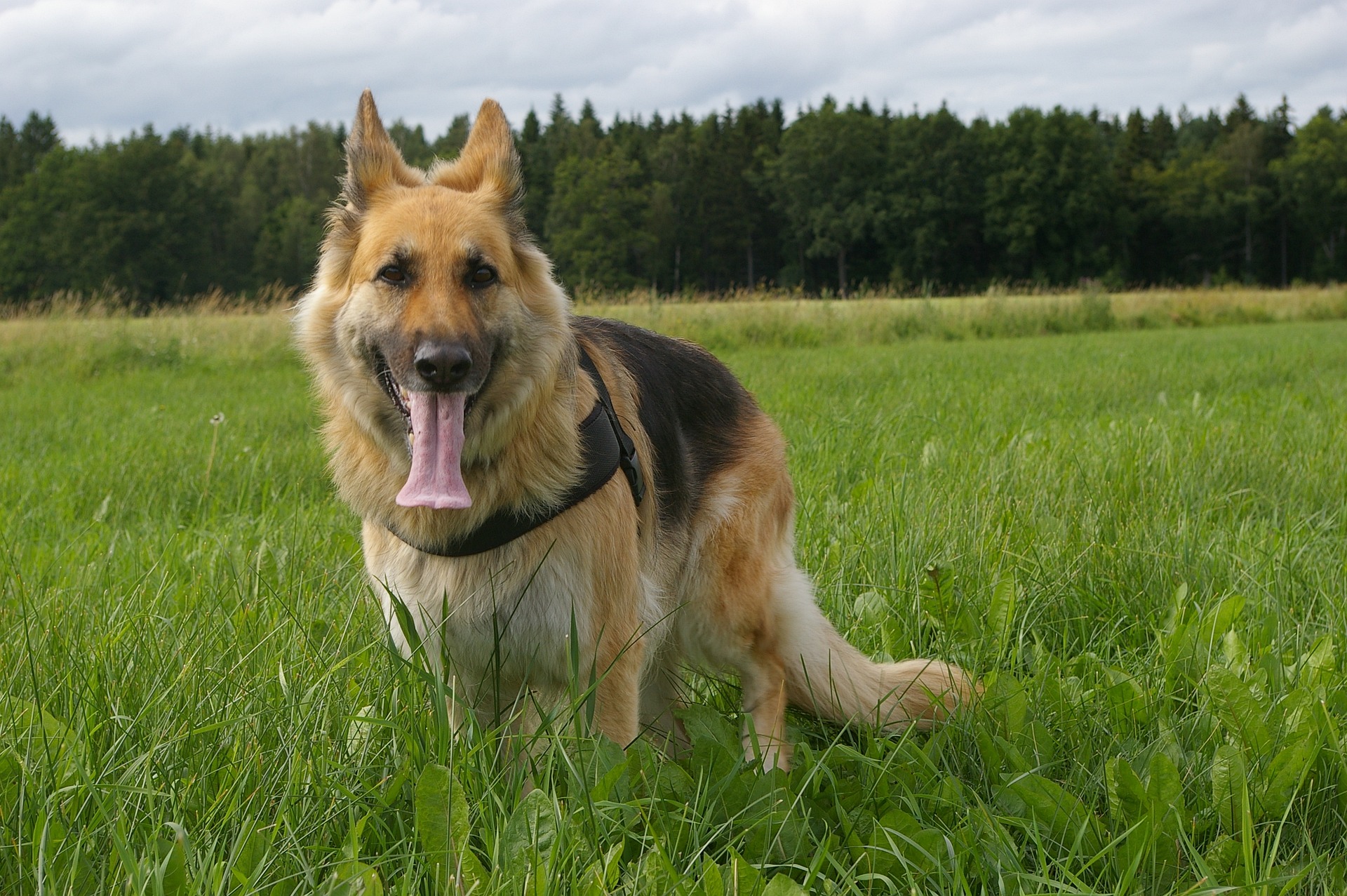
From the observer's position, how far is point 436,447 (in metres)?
1.95

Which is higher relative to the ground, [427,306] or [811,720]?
[427,306]

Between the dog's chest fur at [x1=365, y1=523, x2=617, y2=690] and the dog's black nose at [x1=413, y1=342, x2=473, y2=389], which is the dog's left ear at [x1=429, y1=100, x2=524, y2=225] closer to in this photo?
the dog's black nose at [x1=413, y1=342, x2=473, y2=389]

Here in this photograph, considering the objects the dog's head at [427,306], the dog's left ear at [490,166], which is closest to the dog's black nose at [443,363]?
the dog's head at [427,306]

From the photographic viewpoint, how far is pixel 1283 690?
2.09 metres

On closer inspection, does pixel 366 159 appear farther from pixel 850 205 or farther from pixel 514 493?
pixel 850 205

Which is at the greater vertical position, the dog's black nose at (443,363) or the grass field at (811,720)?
the dog's black nose at (443,363)

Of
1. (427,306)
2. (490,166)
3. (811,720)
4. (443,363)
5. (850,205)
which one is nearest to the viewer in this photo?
(443,363)

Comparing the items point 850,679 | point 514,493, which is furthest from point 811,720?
point 514,493

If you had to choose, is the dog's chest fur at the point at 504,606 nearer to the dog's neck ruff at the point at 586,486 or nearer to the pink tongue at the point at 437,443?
the dog's neck ruff at the point at 586,486

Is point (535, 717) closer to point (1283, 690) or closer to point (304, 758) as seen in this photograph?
point (304, 758)

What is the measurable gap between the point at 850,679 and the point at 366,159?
180cm

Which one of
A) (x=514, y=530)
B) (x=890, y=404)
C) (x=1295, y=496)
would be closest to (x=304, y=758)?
(x=514, y=530)

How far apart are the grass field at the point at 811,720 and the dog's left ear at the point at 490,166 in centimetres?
116

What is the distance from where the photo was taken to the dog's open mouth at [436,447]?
1.91 metres
